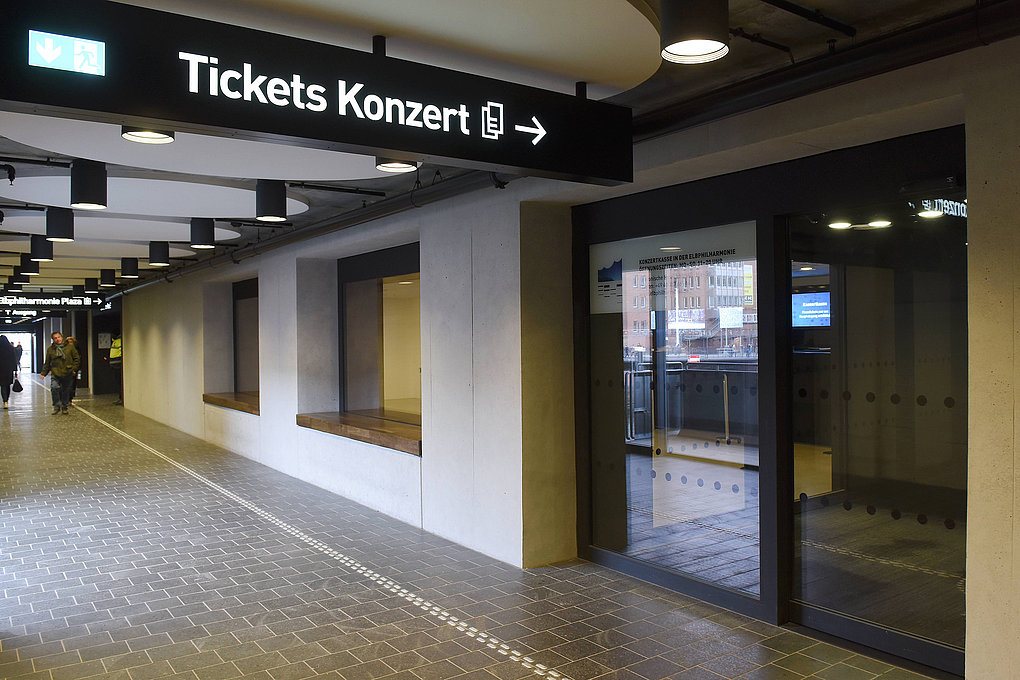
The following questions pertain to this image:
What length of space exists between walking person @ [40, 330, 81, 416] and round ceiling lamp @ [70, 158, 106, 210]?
1477cm

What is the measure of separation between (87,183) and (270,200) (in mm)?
1293

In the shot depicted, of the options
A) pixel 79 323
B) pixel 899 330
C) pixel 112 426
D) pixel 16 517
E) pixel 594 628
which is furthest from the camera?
pixel 79 323

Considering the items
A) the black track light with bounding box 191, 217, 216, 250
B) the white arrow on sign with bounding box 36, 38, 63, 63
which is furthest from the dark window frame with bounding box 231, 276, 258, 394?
the white arrow on sign with bounding box 36, 38, 63, 63

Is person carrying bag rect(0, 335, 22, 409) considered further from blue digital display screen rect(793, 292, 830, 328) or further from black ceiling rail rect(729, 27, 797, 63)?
black ceiling rail rect(729, 27, 797, 63)

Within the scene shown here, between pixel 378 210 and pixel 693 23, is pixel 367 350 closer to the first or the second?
pixel 378 210

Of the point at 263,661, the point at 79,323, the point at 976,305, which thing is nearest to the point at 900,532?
the point at 976,305

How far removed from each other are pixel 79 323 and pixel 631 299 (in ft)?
85.6

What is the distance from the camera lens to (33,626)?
15.9 ft

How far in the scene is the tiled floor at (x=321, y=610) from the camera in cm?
417

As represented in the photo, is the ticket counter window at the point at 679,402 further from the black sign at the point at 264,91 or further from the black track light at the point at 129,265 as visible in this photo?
the black track light at the point at 129,265

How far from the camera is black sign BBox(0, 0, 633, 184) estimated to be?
7.85 feet

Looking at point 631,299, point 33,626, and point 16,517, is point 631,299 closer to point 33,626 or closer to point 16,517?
point 33,626

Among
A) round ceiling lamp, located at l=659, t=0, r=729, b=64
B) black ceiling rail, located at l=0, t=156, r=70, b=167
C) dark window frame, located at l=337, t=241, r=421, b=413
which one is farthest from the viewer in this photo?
dark window frame, located at l=337, t=241, r=421, b=413

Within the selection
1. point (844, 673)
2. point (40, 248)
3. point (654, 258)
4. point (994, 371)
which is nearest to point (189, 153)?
point (654, 258)
